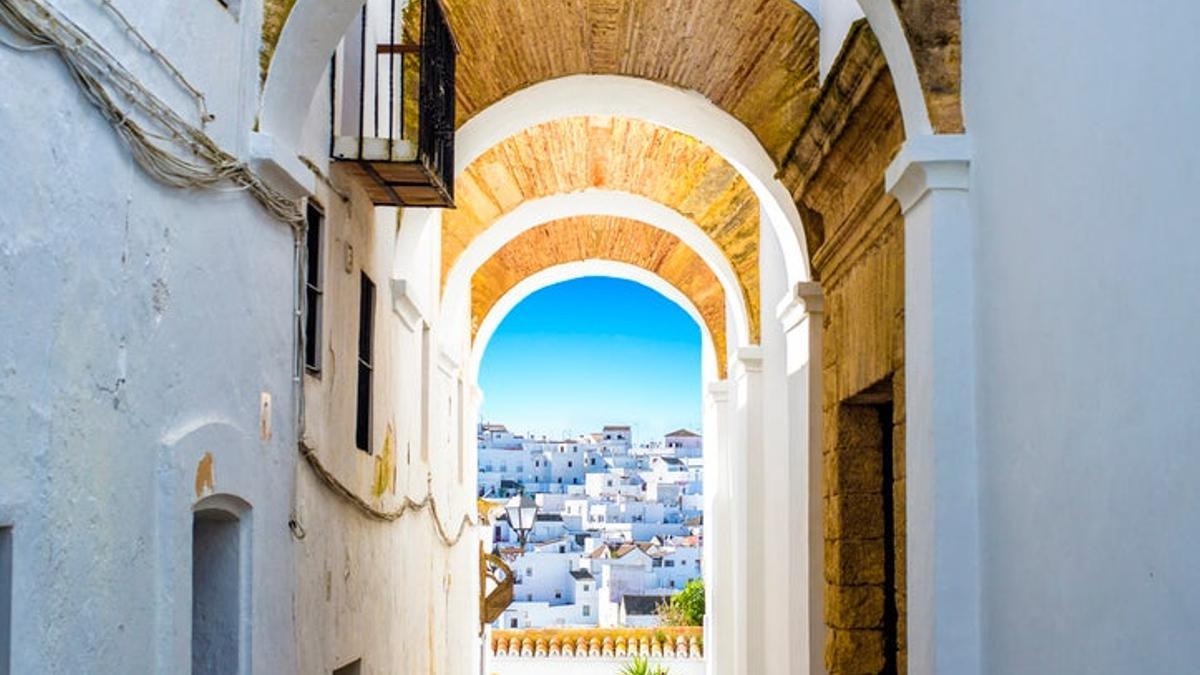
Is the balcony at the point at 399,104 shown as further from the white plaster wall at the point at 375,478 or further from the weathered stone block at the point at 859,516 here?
the weathered stone block at the point at 859,516

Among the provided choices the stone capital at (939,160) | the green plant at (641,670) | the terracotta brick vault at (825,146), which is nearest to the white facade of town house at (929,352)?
the stone capital at (939,160)

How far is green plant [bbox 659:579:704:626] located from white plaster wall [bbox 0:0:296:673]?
2059 centimetres

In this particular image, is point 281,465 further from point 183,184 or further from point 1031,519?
point 1031,519

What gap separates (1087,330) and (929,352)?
129 cm

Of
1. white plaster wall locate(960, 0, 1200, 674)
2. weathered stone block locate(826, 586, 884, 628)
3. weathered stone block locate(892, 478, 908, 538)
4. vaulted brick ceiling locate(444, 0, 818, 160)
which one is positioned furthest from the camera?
vaulted brick ceiling locate(444, 0, 818, 160)

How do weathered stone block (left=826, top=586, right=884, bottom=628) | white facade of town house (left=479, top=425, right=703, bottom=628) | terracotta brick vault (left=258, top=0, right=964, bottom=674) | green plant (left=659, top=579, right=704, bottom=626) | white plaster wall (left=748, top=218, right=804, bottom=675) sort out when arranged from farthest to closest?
1. white facade of town house (left=479, top=425, right=703, bottom=628)
2. green plant (left=659, top=579, right=704, bottom=626)
3. white plaster wall (left=748, top=218, right=804, bottom=675)
4. weathered stone block (left=826, top=586, right=884, bottom=628)
5. terracotta brick vault (left=258, top=0, right=964, bottom=674)

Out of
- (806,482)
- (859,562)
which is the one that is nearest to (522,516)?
(806,482)

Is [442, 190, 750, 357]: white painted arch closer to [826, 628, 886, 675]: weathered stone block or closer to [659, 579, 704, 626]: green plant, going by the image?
[826, 628, 886, 675]: weathered stone block

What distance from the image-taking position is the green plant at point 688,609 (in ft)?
84.9

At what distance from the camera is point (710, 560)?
1606 centimetres

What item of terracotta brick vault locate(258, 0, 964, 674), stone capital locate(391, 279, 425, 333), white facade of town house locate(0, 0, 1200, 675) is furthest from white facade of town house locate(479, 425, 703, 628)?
white facade of town house locate(0, 0, 1200, 675)

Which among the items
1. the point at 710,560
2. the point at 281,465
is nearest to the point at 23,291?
the point at 281,465

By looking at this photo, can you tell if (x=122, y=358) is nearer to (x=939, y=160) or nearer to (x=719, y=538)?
(x=939, y=160)

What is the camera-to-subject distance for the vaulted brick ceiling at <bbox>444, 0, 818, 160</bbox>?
27.1 ft
